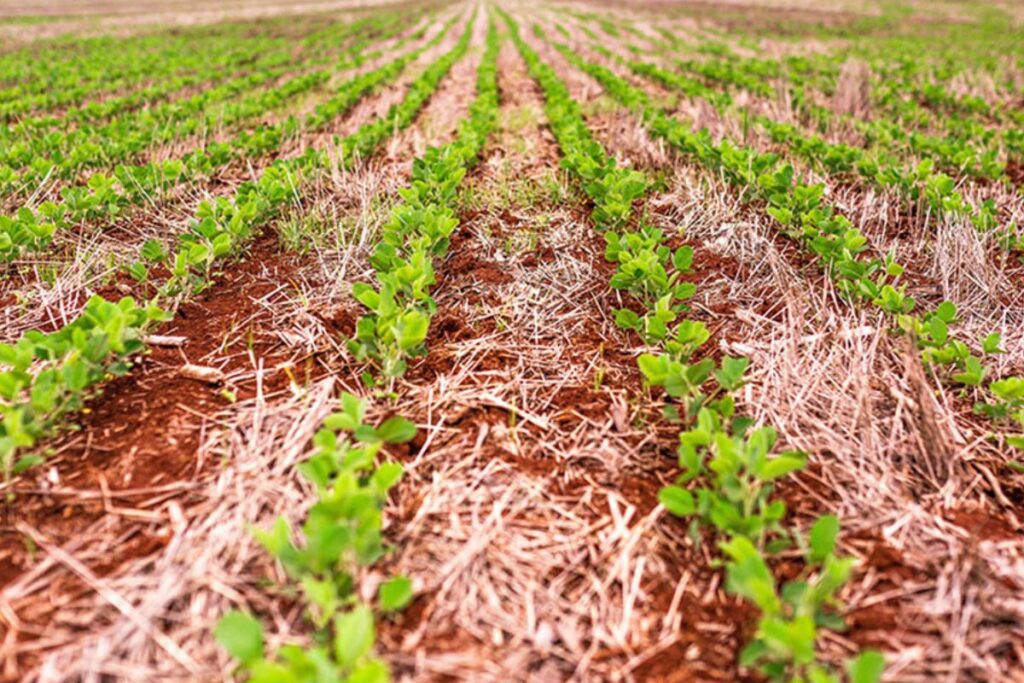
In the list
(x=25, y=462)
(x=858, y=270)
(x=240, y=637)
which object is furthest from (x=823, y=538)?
(x=25, y=462)

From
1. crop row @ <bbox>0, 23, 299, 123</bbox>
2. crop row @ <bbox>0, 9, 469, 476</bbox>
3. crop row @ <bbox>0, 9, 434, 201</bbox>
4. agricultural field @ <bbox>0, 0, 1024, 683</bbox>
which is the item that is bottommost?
agricultural field @ <bbox>0, 0, 1024, 683</bbox>

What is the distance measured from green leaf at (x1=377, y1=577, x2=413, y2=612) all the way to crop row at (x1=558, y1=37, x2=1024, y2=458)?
5.64ft

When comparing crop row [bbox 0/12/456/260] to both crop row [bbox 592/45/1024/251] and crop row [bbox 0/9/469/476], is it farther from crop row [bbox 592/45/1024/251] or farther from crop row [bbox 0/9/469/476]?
crop row [bbox 592/45/1024/251]

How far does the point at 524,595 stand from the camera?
148cm

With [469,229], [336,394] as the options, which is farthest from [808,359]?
[469,229]

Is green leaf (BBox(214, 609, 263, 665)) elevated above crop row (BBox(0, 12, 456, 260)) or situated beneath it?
situated beneath

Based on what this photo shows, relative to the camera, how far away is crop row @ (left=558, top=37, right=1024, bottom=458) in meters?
2.05

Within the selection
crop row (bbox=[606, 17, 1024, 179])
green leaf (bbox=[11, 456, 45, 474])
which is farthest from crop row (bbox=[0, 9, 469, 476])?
crop row (bbox=[606, 17, 1024, 179])

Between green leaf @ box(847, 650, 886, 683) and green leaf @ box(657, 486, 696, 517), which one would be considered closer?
green leaf @ box(847, 650, 886, 683)

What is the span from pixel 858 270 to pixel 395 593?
2.31 metres

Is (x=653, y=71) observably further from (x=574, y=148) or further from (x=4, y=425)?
(x=4, y=425)

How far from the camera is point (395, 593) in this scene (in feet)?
4.34

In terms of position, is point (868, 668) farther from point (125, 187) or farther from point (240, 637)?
point (125, 187)

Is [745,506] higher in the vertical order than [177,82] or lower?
lower
